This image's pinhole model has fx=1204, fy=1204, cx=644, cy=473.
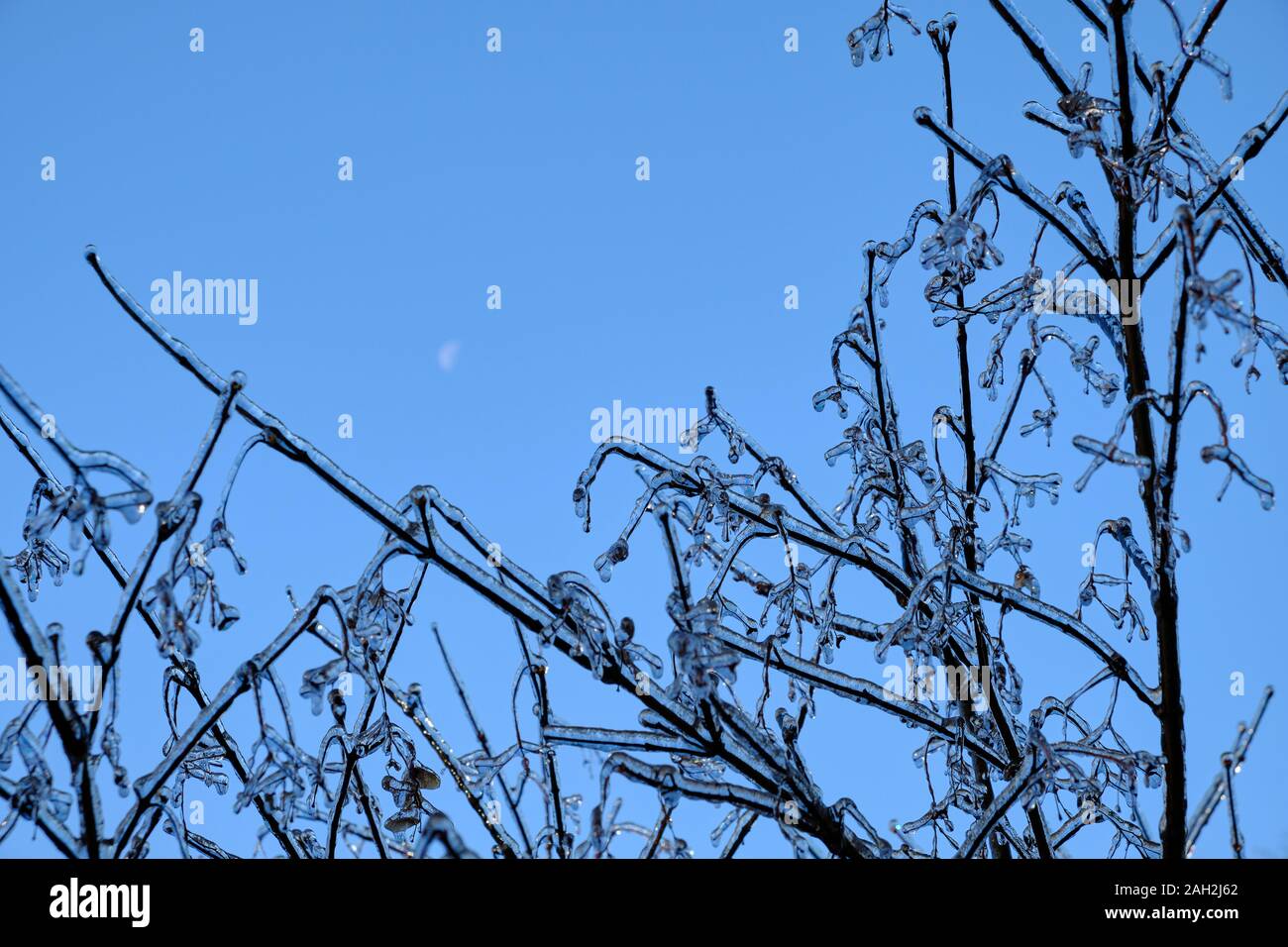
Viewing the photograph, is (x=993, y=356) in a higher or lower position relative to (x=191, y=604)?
higher

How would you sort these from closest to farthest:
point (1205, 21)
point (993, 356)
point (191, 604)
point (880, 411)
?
Answer: point (191, 604), point (1205, 21), point (993, 356), point (880, 411)

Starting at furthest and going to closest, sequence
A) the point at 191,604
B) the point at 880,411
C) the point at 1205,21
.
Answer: the point at 880,411 → the point at 1205,21 → the point at 191,604

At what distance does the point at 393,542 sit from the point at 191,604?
0.95 ft

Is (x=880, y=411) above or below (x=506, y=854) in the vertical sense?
above

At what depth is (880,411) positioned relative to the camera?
8.13ft
